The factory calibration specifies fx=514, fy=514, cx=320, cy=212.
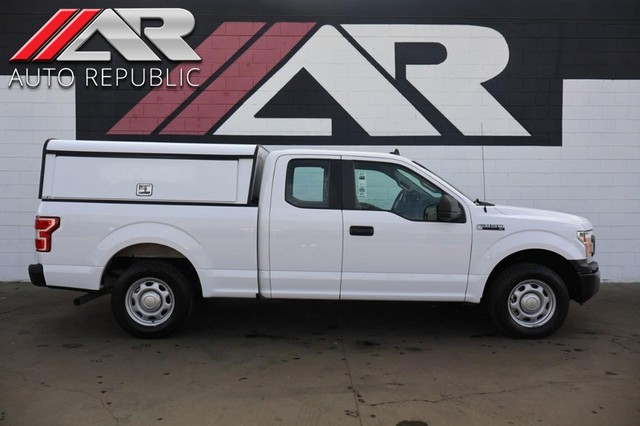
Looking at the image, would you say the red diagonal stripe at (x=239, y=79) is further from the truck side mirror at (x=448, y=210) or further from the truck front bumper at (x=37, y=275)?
the truck side mirror at (x=448, y=210)

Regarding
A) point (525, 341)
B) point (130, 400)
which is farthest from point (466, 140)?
point (130, 400)

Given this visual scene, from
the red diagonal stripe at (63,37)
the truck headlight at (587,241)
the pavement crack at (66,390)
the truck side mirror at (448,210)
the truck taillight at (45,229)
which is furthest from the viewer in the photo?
the red diagonal stripe at (63,37)

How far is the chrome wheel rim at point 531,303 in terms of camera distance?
5.43 metres

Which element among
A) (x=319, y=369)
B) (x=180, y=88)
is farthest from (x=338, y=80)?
(x=319, y=369)

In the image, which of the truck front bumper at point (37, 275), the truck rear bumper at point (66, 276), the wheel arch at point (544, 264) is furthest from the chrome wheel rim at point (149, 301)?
the wheel arch at point (544, 264)

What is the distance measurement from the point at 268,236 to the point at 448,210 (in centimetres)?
184

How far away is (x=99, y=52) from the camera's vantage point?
8.51m

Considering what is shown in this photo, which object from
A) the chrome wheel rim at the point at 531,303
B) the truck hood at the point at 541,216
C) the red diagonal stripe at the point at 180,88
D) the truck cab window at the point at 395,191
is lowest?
the chrome wheel rim at the point at 531,303

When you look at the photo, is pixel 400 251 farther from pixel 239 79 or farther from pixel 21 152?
pixel 21 152

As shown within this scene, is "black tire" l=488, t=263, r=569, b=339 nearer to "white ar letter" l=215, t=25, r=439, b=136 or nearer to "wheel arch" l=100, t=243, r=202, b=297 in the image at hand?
"wheel arch" l=100, t=243, r=202, b=297

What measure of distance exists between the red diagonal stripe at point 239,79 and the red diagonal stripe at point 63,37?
216 centimetres

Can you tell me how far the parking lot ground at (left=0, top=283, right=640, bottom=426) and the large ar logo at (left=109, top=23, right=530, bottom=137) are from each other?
10.6 ft

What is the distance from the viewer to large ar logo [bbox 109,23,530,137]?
27.9 ft

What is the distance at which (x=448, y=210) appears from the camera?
5.15 m
